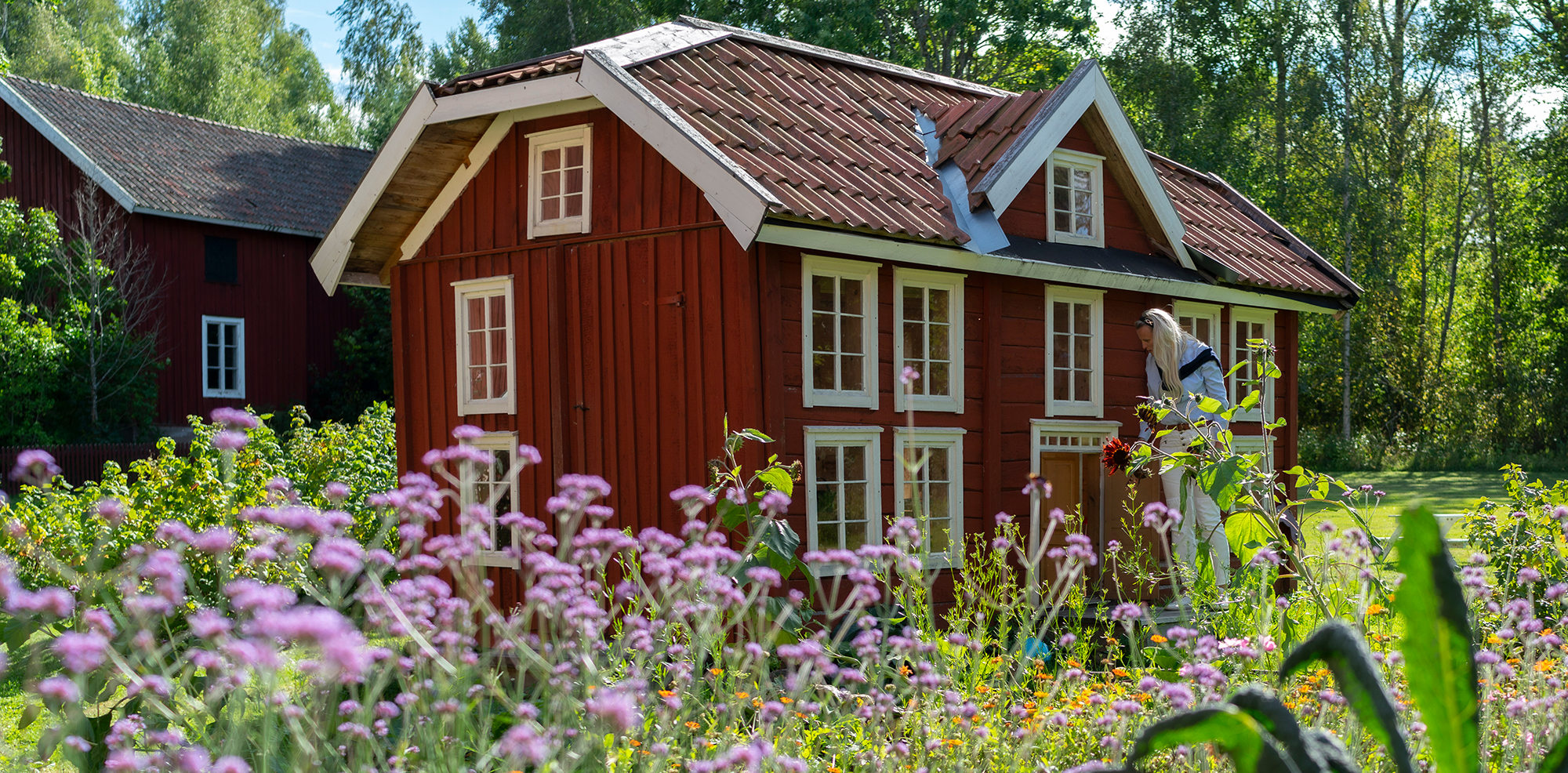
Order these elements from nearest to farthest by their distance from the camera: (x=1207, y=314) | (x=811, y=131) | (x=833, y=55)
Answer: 1. (x=811, y=131)
2. (x=833, y=55)
3. (x=1207, y=314)

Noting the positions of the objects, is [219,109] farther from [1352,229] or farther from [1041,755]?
[1041,755]

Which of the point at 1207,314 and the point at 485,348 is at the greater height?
the point at 1207,314

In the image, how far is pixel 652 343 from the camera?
8938 millimetres

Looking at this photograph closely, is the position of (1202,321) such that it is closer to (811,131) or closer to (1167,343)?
(1167,343)

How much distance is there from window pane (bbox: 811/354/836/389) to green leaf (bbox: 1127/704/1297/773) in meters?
6.42

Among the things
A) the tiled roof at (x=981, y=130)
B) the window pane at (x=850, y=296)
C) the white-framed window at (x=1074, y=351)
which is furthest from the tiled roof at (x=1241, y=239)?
the window pane at (x=850, y=296)

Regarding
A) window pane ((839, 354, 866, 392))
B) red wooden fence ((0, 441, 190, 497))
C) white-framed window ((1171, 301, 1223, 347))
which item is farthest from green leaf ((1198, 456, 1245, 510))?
red wooden fence ((0, 441, 190, 497))

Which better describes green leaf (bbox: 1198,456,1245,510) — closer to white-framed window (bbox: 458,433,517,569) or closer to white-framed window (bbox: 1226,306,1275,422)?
white-framed window (bbox: 458,433,517,569)

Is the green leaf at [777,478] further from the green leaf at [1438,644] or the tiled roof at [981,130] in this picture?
the tiled roof at [981,130]

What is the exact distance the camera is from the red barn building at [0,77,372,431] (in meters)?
22.2

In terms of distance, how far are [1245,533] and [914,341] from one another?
13.9 feet

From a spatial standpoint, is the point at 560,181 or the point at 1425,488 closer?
the point at 560,181

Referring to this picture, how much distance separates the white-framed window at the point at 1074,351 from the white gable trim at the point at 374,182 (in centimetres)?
508

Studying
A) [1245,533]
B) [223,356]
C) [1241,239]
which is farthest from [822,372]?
[223,356]
